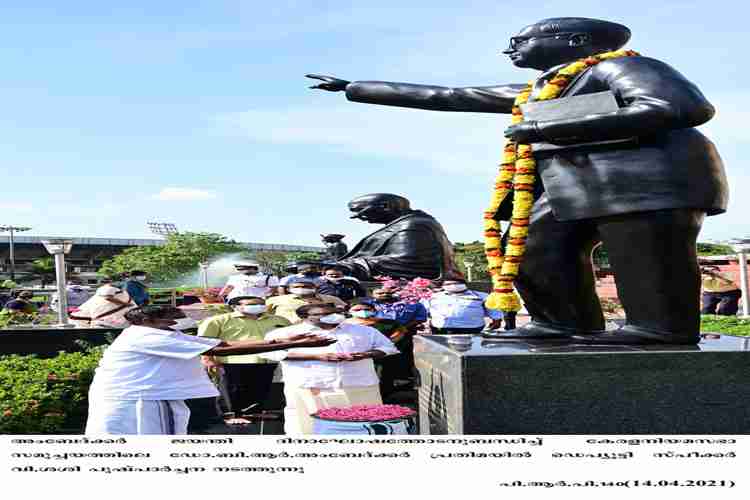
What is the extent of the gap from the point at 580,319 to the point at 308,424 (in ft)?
6.09

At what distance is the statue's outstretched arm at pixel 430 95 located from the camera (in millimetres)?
4602

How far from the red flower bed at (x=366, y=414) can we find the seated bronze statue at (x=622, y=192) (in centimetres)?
73

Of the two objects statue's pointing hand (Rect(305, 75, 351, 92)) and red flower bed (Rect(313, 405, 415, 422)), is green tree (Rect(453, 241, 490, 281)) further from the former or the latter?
red flower bed (Rect(313, 405, 415, 422))

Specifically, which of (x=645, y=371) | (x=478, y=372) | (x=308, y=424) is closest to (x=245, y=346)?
(x=308, y=424)

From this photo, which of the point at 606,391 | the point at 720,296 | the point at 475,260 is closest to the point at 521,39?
the point at 606,391

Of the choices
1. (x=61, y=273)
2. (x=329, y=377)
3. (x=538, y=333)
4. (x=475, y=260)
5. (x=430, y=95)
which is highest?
(x=430, y=95)

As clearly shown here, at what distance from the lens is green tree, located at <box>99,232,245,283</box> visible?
43.6 meters

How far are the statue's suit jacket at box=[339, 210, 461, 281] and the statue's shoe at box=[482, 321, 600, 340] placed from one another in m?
9.87

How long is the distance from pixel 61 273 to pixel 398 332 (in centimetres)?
596

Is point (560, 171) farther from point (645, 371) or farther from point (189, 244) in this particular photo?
point (189, 244)

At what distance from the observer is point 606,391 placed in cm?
349

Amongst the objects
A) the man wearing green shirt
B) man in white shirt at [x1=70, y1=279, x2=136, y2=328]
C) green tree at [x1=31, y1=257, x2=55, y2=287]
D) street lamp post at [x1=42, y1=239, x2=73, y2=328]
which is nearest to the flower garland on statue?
the man wearing green shirt

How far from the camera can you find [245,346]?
439 centimetres

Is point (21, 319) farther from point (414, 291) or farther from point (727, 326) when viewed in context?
point (727, 326)
